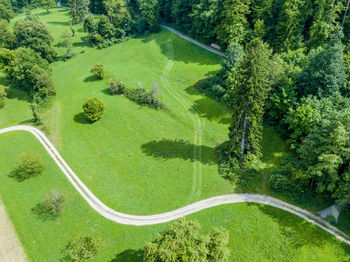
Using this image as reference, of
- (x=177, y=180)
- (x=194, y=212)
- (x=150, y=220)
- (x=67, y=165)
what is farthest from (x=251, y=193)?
(x=67, y=165)

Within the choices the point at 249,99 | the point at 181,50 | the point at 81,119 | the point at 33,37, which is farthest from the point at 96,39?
the point at 249,99

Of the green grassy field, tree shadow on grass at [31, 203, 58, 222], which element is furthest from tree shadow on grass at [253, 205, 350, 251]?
tree shadow on grass at [31, 203, 58, 222]

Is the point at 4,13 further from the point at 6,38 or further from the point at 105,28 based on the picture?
the point at 105,28

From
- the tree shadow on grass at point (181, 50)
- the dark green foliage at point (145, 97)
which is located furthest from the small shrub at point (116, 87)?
the tree shadow on grass at point (181, 50)

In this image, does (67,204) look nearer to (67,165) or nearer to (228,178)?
(67,165)

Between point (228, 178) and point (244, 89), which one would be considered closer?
point (244, 89)

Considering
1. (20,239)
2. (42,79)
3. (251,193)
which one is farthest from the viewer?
(42,79)

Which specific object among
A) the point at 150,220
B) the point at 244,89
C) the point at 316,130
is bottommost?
the point at 150,220
